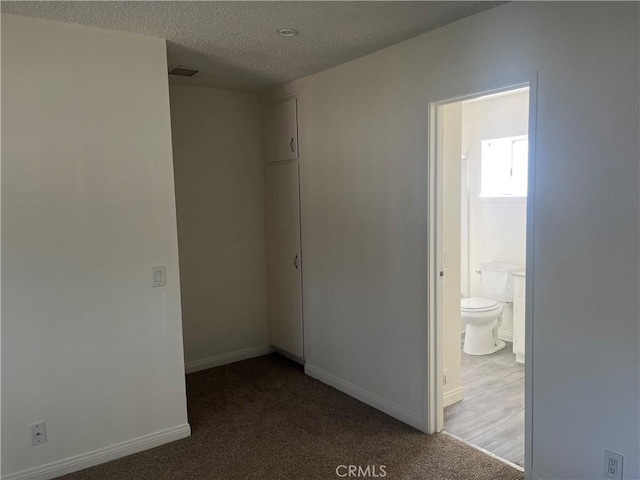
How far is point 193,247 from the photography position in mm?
4203

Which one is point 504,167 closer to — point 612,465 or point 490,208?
point 490,208

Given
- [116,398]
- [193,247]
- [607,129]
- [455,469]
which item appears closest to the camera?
[607,129]

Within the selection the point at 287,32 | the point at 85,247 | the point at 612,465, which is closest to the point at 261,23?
the point at 287,32

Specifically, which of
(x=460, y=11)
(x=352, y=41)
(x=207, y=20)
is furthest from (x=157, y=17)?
(x=460, y=11)

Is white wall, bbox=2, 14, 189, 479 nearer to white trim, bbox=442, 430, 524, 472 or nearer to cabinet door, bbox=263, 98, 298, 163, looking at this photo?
cabinet door, bbox=263, 98, 298, 163

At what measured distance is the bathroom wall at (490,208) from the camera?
179 inches

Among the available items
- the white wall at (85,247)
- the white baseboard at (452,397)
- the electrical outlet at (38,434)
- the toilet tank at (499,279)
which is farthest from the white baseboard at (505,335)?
the electrical outlet at (38,434)

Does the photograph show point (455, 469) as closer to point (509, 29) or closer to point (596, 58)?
point (596, 58)

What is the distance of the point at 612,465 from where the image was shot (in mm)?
2146

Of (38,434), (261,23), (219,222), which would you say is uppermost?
(261,23)

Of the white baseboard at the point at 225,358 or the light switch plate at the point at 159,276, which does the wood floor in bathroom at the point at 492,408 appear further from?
the light switch plate at the point at 159,276

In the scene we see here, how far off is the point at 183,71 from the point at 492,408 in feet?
10.6

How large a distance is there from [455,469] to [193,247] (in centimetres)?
266

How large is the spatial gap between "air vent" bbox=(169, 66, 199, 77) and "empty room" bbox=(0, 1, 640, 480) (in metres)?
0.03
